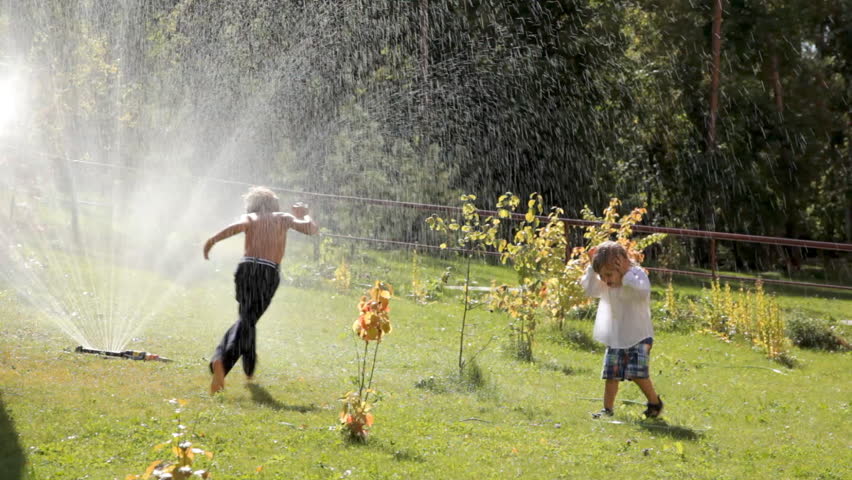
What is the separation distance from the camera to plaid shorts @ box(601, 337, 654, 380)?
305 inches

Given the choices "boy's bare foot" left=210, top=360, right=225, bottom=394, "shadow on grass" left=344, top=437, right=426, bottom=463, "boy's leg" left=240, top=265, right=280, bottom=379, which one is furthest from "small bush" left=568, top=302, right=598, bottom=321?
"shadow on grass" left=344, top=437, right=426, bottom=463

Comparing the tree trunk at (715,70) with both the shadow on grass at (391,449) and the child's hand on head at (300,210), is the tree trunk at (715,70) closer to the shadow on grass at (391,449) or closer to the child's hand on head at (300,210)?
the child's hand on head at (300,210)

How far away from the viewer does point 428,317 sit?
13.3m

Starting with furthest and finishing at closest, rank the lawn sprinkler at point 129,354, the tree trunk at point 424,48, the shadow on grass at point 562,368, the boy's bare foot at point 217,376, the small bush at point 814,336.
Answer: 1. the tree trunk at point 424,48
2. the small bush at point 814,336
3. the shadow on grass at point 562,368
4. the lawn sprinkler at point 129,354
5. the boy's bare foot at point 217,376

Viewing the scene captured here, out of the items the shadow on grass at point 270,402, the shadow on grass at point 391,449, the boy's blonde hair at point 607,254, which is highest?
the boy's blonde hair at point 607,254

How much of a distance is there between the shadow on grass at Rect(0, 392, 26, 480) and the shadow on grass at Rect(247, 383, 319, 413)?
72.8 inches

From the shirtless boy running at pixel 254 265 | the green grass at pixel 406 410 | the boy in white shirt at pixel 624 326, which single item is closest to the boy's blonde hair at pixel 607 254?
the boy in white shirt at pixel 624 326

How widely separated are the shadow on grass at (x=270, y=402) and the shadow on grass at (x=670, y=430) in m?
2.64

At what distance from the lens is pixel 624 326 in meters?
7.80

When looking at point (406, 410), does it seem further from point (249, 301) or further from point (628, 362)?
point (628, 362)

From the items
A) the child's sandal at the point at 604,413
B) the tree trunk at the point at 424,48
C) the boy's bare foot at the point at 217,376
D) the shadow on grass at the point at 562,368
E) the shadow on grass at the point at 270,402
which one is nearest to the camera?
the shadow on grass at the point at 270,402

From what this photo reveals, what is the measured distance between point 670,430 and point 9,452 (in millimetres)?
4759

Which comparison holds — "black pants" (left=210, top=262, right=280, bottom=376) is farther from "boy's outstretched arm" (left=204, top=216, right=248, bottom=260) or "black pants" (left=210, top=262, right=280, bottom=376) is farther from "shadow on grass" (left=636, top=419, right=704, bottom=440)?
"shadow on grass" (left=636, top=419, right=704, bottom=440)

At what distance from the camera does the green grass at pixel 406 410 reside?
5.79 metres
